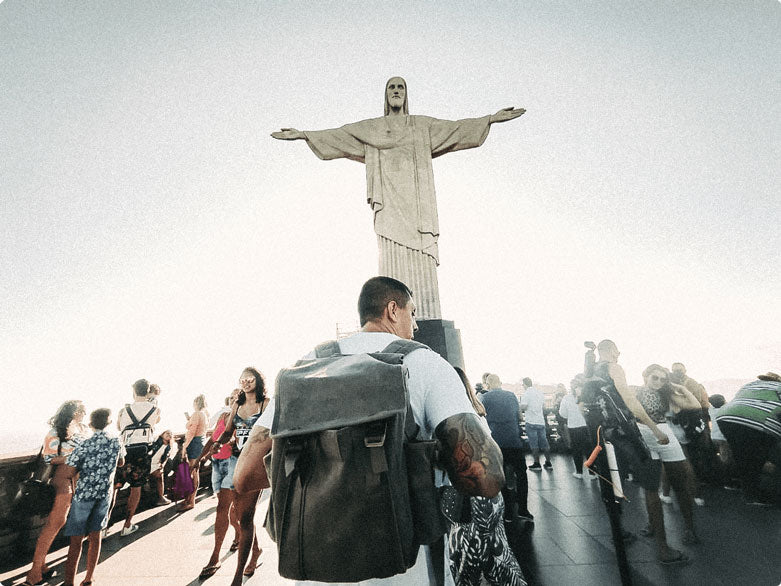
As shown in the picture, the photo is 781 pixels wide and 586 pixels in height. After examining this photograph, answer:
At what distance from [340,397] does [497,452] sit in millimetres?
532

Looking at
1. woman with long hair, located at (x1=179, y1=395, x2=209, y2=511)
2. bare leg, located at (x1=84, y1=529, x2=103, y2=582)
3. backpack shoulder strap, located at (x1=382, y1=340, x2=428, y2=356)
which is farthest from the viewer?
woman with long hair, located at (x1=179, y1=395, x2=209, y2=511)

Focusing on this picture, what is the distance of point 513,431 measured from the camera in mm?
4145

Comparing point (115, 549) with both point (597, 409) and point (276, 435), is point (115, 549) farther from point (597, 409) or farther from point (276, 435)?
point (597, 409)

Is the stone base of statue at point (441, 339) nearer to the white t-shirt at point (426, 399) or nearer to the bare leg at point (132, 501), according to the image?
the white t-shirt at point (426, 399)

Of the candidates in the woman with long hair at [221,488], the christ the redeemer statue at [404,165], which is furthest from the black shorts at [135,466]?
the christ the redeemer statue at [404,165]

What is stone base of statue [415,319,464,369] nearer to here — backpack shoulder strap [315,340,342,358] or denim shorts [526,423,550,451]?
backpack shoulder strap [315,340,342,358]

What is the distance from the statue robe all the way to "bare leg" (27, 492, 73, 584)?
12.9 ft

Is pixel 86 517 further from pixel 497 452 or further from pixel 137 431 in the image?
pixel 497 452

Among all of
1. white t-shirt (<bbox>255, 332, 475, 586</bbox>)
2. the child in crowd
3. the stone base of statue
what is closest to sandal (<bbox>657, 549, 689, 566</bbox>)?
the stone base of statue

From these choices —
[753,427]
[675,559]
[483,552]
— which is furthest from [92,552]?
[753,427]

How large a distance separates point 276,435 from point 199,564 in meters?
3.85

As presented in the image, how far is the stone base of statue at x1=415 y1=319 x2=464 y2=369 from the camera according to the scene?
10.9 feet

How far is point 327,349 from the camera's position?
1.34 m

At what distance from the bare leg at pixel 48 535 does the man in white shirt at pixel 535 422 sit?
20.0ft
